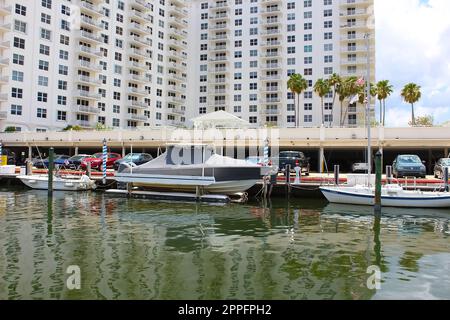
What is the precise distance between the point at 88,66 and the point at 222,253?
69.8 m

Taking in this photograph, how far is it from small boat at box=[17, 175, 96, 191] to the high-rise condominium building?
3590 centimetres

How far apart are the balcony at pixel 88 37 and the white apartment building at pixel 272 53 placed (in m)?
27.2

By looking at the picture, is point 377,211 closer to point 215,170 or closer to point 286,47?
point 215,170

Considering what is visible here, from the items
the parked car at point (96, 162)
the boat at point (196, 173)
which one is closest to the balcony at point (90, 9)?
the parked car at point (96, 162)

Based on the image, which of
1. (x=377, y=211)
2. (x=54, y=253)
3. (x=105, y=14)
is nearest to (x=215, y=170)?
(x=377, y=211)

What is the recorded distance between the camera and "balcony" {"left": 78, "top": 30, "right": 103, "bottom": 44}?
73475 millimetres

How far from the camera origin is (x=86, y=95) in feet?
242

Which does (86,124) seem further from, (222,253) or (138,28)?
(222,253)

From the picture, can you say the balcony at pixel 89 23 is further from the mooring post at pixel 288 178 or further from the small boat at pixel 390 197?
the small boat at pixel 390 197

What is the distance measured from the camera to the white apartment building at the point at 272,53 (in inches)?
3310

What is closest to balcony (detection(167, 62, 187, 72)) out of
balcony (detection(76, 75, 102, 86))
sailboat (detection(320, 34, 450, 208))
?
balcony (detection(76, 75, 102, 86))

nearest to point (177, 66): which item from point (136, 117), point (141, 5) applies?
point (141, 5)
